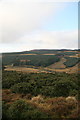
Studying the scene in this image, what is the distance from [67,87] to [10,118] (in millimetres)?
7529

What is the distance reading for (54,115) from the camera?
755cm

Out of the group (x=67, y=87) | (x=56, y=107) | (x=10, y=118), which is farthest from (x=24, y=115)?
(x=67, y=87)

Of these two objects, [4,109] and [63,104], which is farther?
[63,104]

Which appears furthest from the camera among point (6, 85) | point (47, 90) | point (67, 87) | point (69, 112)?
point (6, 85)

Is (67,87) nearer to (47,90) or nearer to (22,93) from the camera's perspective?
(47,90)

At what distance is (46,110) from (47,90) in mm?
4512

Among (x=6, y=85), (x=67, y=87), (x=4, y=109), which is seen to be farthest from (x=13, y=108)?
(x=6, y=85)

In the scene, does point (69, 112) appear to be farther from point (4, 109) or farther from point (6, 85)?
point (6, 85)

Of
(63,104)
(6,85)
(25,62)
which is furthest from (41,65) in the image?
(63,104)

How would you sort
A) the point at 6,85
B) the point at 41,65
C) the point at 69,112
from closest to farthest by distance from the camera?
the point at 69,112
the point at 6,85
the point at 41,65

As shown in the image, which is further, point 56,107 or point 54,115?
point 56,107

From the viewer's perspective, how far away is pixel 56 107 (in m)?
8.45

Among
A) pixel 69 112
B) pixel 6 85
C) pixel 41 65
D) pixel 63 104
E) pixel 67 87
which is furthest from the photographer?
pixel 41 65

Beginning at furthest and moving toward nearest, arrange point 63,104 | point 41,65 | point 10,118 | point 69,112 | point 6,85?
point 41,65 < point 6,85 < point 63,104 < point 69,112 < point 10,118
